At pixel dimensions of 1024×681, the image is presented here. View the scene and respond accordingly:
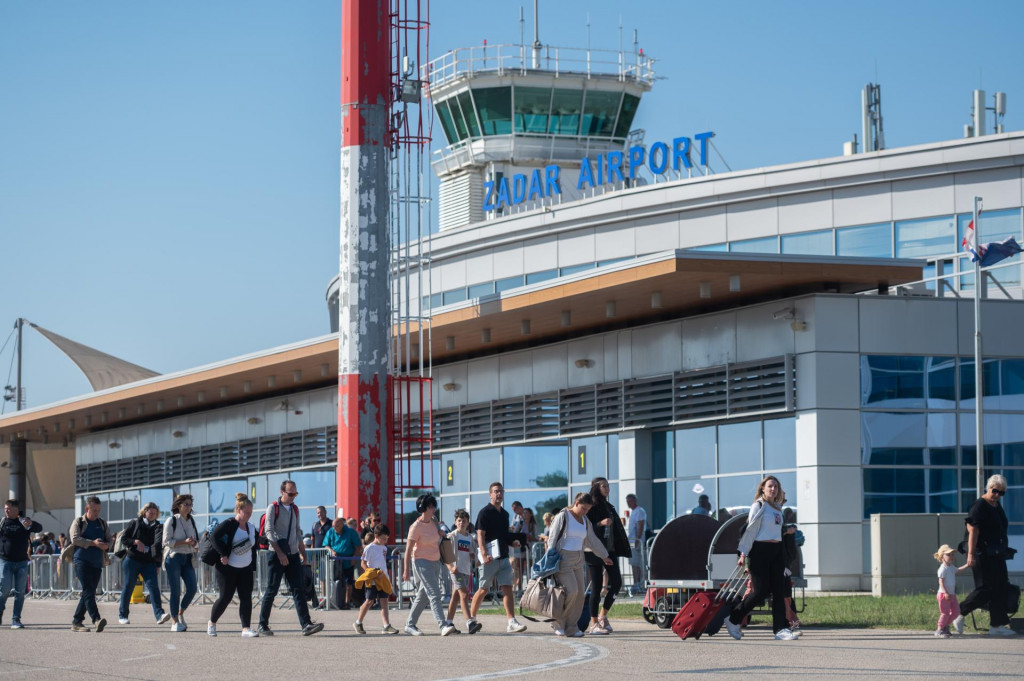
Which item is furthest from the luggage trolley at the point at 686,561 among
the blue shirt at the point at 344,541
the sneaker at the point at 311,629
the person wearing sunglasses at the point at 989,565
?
the blue shirt at the point at 344,541

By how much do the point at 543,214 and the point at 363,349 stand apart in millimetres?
16245

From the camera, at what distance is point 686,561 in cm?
1798

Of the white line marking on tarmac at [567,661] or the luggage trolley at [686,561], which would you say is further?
the luggage trolley at [686,561]

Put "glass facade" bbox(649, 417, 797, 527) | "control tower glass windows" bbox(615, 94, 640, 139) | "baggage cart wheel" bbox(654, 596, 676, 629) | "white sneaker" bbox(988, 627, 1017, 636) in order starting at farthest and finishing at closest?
"control tower glass windows" bbox(615, 94, 640, 139) → "glass facade" bbox(649, 417, 797, 527) → "baggage cart wheel" bbox(654, 596, 676, 629) → "white sneaker" bbox(988, 627, 1017, 636)

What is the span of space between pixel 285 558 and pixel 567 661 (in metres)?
5.66

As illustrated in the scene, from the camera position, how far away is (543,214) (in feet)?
142

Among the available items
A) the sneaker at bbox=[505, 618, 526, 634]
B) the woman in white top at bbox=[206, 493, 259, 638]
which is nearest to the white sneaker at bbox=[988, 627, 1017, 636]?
the sneaker at bbox=[505, 618, 526, 634]

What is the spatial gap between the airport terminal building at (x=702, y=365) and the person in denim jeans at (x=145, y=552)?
9.32 meters

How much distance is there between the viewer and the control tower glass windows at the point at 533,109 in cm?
5191

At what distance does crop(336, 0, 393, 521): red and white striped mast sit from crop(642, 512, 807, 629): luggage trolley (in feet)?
32.9

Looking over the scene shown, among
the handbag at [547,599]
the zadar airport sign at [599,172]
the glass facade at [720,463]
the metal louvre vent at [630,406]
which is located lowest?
the handbag at [547,599]

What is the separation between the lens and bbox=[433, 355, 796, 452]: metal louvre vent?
26922 mm

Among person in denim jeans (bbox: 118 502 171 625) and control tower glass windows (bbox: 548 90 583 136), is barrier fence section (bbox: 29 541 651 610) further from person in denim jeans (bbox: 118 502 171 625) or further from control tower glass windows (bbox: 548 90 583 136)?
control tower glass windows (bbox: 548 90 583 136)

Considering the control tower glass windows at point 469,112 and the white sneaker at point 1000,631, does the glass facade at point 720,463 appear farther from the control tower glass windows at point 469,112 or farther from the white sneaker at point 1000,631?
the control tower glass windows at point 469,112
